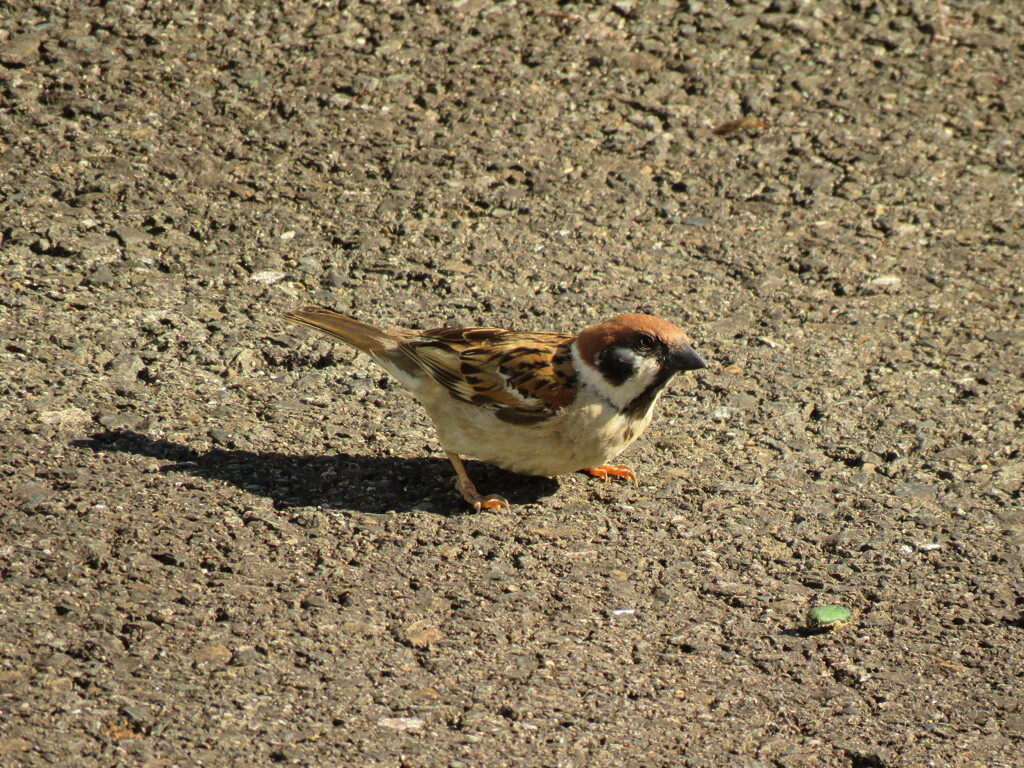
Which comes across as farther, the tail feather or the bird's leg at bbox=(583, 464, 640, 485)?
the tail feather

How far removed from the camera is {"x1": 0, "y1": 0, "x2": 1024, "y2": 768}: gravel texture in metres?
3.57

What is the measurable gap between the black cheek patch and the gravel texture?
523mm

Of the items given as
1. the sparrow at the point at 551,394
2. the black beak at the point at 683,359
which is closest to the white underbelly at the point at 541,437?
the sparrow at the point at 551,394

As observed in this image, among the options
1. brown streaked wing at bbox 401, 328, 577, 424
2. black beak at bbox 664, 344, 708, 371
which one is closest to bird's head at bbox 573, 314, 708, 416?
black beak at bbox 664, 344, 708, 371

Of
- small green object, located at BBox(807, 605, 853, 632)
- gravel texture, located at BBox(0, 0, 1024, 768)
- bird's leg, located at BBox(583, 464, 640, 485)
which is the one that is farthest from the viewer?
bird's leg, located at BBox(583, 464, 640, 485)

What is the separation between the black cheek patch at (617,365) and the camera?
4469mm

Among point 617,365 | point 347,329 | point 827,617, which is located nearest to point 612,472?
point 617,365

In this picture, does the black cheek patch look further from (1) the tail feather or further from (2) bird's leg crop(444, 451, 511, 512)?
(1) the tail feather

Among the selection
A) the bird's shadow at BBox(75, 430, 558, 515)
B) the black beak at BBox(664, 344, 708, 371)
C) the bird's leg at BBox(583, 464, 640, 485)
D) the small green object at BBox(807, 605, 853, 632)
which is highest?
the black beak at BBox(664, 344, 708, 371)

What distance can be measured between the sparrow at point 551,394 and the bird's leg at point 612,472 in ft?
0.42

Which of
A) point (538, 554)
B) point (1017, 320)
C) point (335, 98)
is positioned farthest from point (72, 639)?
point (1017, 320)

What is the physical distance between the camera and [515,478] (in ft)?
16.0

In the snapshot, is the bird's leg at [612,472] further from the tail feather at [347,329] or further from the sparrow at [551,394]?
the tail feather at [347,329]

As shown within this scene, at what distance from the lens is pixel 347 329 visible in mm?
4945
